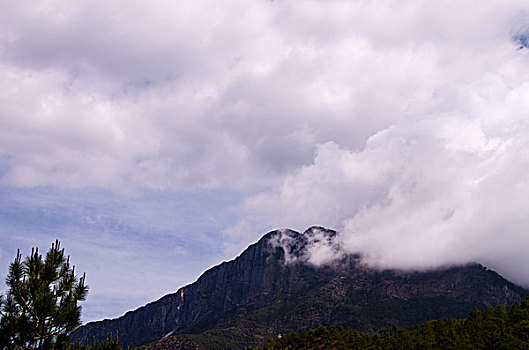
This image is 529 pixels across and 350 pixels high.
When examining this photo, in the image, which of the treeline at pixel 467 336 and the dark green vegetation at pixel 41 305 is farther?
the treeline at pixel 467 336

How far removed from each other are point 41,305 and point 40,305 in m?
0.07

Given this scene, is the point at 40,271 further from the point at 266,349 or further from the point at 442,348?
the point at 266,349

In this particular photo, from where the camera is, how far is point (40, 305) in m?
36.6

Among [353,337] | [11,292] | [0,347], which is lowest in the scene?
[0,347]

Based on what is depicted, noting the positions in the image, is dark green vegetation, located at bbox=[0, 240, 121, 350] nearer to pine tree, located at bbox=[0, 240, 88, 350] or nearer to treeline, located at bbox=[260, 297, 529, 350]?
pine tree, located at bbox=[0, 240, 88, 350]

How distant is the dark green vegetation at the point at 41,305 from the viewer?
36281 mm

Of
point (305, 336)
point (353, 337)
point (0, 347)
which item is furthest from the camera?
point (305, 336)

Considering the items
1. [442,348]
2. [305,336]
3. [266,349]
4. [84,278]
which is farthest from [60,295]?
[305,336]

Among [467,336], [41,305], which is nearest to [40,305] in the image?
[41,305]

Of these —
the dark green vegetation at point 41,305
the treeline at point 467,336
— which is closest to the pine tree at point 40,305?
the dark green vegetation at point 41,305

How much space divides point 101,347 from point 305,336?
161 meters

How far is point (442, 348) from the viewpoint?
118m

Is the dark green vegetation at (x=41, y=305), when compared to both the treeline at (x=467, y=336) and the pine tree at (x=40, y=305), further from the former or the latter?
the treeline at (x=467, y=336)

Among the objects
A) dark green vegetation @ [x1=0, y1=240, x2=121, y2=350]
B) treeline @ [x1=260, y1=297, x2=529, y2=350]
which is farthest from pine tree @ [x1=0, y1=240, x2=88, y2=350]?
treeline @ [x1=260, y1=297, x2=529, y2=350]
